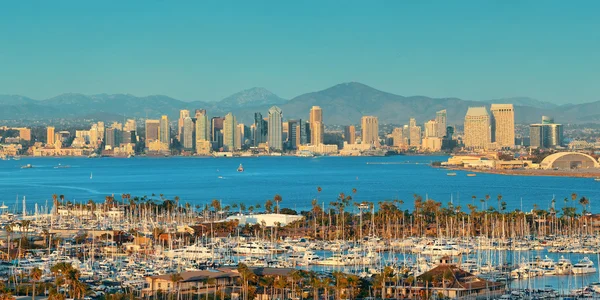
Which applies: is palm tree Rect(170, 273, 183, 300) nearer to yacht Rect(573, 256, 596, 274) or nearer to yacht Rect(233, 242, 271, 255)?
yacht Rect(233, 242, 271, 255)

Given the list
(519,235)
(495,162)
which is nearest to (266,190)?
(519,235)

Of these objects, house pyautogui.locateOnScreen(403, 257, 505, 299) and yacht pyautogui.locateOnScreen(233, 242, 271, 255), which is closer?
house pyautogui.locateOnScreen(403, 257, 505, 299)

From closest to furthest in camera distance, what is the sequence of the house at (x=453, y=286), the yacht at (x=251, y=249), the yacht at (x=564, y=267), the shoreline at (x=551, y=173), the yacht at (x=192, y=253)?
the house at (x=453, y=286) < the yacht at (x=564, y=267) < the yacht at (x=192, y=253) < the yacht at (x=251, y=249) < the shoreline at (x=551, y=173)

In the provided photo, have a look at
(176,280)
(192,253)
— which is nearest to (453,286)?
(176,280)

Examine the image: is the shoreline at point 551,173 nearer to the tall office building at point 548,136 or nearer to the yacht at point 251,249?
the yacht at point 251,249

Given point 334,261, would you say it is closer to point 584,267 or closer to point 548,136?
point 584,267

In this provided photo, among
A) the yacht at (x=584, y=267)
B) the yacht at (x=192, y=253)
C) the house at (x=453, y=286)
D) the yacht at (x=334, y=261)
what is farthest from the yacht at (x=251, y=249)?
the yacht at (x=584, y=267)

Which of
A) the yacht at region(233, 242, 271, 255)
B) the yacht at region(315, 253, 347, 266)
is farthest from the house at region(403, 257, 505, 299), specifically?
the yacht at region(233, 242, 271, 255)

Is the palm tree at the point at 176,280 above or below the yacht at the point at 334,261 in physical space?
above

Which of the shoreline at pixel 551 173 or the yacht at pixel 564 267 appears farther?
the shoreline at pixel 551 173

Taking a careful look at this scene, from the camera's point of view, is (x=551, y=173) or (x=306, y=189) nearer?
(x=306, y=189)

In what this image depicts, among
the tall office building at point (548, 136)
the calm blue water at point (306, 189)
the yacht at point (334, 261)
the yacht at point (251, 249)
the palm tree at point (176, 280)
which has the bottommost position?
the yacht at point (334, 261)
